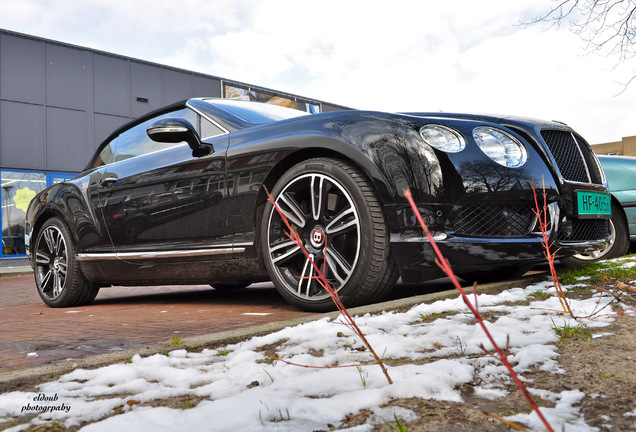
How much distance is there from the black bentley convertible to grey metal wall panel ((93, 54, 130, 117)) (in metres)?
15.6

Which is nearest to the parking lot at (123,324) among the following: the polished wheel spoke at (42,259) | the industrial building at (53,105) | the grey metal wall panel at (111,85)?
the polished wheel spoke at (42,259)

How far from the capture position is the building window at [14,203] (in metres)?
16.7

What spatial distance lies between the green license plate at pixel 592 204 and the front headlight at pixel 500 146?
1.87ft

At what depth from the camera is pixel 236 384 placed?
66.2 inches

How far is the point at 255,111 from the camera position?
4055 millimetres

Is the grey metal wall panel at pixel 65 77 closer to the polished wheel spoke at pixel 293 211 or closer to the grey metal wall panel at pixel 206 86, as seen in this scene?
the grey metal wall panel at pixel 206 86

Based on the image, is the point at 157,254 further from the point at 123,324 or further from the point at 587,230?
the point at 587,230

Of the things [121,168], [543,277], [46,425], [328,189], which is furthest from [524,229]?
[121,168]

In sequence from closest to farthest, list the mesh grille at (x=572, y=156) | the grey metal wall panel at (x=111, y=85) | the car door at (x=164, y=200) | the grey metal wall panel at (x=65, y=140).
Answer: the mesh grille at (x=572, y=156) → the car door at (x=164, y=200) → the grey metal wall panel at (x=65, y=140) → the grey metal wall panel at (x=111, y=85)

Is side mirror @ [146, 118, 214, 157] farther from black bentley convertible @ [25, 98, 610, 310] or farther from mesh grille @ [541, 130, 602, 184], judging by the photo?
mesh grille @ [541, 130, 602, 184]

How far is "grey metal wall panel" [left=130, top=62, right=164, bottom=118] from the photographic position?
19188 millimetres

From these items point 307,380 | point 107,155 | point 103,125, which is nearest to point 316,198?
point 307,380

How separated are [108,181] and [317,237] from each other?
224 centimetres

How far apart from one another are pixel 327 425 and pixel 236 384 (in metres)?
0.46
